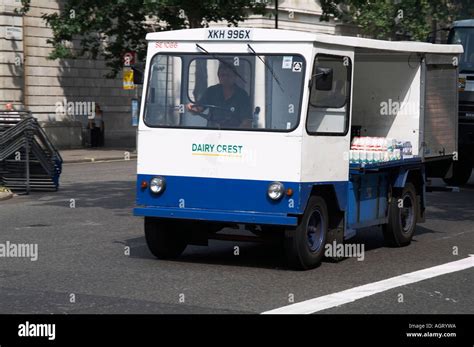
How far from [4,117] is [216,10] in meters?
5.00

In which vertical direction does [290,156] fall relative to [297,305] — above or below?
above

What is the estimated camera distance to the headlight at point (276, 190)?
11570 millimetres

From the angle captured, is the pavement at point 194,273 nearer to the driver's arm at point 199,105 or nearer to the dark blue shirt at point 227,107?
the dark blue shirt at point 227,107

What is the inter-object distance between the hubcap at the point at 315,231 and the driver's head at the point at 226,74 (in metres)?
1.75

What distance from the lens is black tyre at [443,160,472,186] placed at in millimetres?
23922

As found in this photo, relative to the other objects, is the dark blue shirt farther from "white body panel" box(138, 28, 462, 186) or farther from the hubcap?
the hubcap

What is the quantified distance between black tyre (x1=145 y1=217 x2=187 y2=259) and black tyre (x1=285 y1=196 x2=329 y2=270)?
155 centimetres

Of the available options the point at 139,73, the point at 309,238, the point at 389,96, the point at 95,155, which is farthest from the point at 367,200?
the point at 95,155

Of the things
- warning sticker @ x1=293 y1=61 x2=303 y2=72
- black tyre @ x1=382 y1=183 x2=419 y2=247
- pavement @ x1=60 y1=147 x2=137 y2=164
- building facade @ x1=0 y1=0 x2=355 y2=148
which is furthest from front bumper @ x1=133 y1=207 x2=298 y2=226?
building facade @ x1=0 y1=0 x2=355 y2=148

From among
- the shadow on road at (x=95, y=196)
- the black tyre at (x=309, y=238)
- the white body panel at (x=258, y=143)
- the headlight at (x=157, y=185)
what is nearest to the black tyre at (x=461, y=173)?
the shadow on road at (x=95, y=196)
